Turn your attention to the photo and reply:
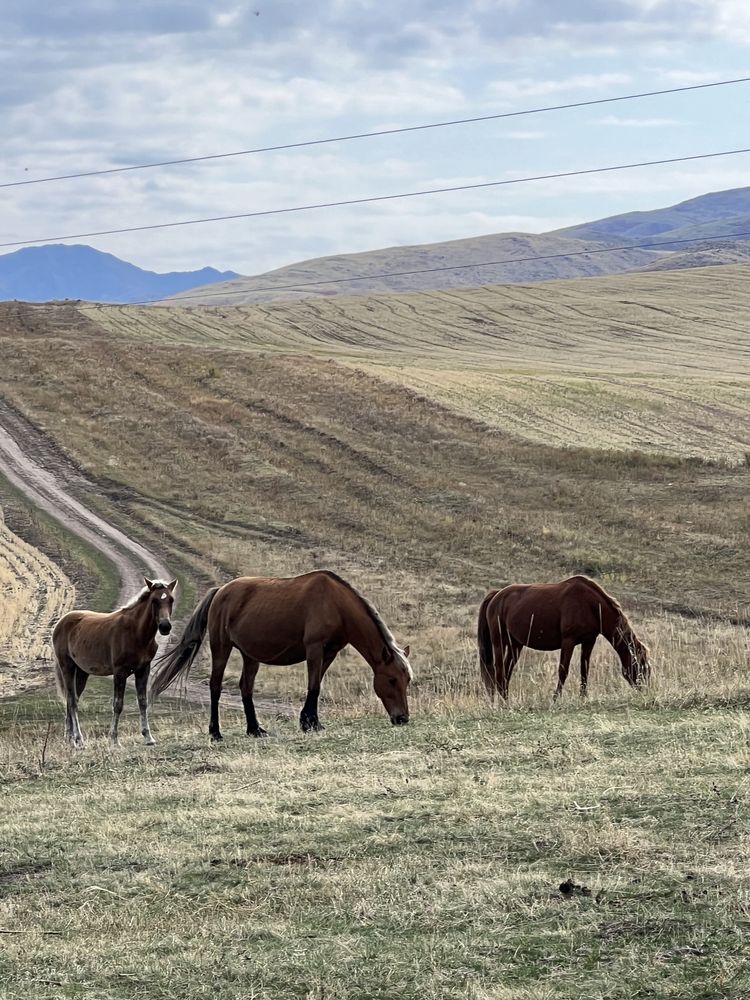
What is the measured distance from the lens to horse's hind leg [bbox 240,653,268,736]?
51.3 feet

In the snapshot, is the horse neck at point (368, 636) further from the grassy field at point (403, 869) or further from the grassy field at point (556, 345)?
the grassy field at point (556, 345)

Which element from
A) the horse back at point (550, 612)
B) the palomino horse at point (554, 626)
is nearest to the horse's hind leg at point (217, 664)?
the palomino horse at point (554, 626)

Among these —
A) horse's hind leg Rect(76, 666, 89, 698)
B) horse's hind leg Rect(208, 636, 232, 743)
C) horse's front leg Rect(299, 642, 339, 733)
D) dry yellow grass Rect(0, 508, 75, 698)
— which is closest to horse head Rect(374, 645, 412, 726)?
horse's front leg Rect(299, 642, 339, 733)

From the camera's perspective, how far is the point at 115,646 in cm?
1705

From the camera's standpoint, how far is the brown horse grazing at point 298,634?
1534 centimetres

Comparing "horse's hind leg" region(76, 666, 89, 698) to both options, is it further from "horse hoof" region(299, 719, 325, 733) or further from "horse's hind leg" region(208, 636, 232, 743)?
"horse hoof" region(299, 719, 325, 733)

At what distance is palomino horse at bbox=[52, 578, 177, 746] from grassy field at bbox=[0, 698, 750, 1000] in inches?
143

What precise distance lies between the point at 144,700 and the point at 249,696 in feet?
5.47

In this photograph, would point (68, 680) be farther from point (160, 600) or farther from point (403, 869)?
point (403, 869)

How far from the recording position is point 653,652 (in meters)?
19.5

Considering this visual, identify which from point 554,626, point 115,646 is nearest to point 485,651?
point 554,626

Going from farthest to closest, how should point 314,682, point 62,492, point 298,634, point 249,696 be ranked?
point 62,492, point 249,696, point 298,634, point 314,682

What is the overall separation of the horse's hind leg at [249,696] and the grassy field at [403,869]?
2382 millimetres

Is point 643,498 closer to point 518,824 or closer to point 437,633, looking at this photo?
point 437,633
